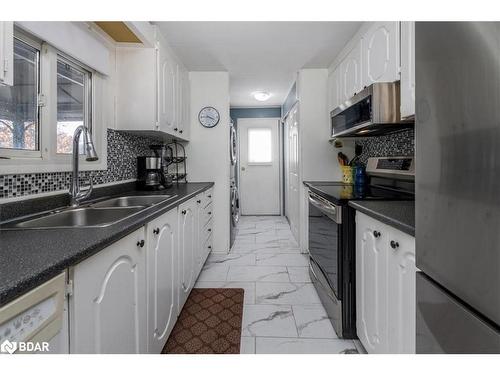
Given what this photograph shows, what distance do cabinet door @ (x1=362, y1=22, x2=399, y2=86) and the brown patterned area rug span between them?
1935mm

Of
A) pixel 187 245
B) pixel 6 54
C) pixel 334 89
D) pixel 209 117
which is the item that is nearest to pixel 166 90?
pixel 209 117

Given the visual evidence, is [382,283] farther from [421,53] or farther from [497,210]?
[421,53]

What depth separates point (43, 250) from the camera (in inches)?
29.9

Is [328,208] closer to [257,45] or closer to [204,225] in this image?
[204,225]

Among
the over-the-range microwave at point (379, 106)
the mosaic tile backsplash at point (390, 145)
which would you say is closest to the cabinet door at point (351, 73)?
the over-the-range microwave at point (379, 106)

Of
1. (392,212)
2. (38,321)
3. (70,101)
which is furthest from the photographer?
(70,101)

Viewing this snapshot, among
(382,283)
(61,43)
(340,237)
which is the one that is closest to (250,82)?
(61,43)

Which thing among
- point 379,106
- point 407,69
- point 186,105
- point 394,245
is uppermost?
point 186,105

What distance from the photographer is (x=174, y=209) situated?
5.63ft

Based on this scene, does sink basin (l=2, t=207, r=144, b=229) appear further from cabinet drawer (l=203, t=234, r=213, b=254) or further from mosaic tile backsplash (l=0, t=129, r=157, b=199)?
cabinet drawer (l=203, t=234, r=213, b=254)

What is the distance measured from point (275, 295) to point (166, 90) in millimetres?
2014

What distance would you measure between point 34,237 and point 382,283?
1403 millimetres

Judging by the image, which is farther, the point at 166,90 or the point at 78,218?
the point at 166,90

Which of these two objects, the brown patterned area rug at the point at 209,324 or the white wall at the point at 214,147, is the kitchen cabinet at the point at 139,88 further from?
the brown patterned area rug at the point at 209,324
